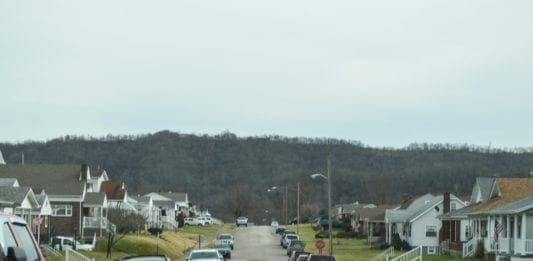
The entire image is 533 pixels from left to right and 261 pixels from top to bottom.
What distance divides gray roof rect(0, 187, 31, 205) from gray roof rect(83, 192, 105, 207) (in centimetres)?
2263

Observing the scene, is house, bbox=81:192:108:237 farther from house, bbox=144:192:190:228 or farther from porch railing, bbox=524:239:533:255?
house, bbox=144:192:190:228

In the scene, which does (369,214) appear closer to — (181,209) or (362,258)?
(362,258)

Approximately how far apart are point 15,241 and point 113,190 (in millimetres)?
89727

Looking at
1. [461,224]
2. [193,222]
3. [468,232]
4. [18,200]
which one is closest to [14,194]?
[18,200]

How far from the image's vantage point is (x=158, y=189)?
189125 mm

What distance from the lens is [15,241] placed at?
10578 mm

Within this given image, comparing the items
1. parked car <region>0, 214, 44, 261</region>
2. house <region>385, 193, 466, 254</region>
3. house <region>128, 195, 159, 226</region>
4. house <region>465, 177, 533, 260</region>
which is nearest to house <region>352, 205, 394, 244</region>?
house <region>385, 193, 466, 254</region>

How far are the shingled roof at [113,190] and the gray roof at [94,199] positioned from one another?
1451 centimetres

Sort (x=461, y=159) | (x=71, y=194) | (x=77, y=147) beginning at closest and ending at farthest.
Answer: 1. (x=71, y=194)
2. (x=77, y=147)
3. (x=461, y=159)

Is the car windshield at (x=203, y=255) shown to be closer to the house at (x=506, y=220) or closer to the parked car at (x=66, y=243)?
the house at (x=506, y=220)

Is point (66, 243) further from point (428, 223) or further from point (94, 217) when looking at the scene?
point (428, 223)

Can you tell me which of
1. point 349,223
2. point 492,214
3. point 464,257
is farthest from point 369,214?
point 492,214

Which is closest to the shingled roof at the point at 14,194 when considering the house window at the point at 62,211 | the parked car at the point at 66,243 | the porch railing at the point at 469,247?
the parked car at the point at 66,243

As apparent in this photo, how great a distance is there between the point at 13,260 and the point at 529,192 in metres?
56.9
